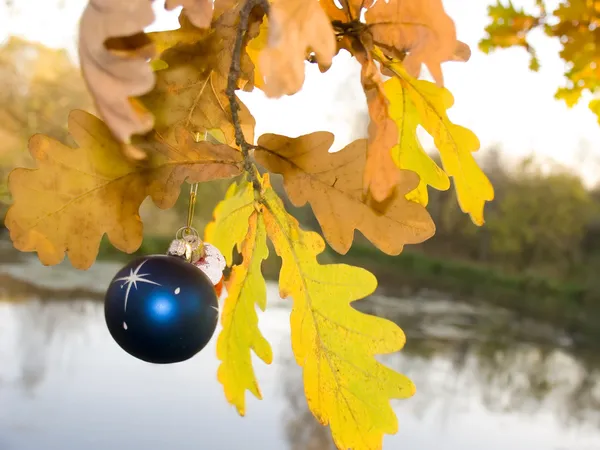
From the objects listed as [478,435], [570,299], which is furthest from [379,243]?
[570,299]

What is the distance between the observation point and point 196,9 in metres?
0.26

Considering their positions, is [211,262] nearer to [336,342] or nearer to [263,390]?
[336,342]

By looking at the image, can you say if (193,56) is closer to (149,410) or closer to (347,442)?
(347,442)

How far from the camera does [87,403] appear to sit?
95.0 inches

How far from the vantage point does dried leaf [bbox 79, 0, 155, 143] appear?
20 cm

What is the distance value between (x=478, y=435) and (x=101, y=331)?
215cm

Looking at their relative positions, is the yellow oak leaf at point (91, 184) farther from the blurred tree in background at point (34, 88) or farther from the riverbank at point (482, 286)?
the riverbank at point (482, 286)

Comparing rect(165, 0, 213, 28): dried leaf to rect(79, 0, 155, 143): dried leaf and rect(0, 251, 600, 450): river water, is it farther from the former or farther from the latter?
rect(0, 251, 600, 450): river water

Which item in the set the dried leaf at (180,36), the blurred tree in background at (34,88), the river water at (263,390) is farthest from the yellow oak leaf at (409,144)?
the blurred tree in background at (34,88)

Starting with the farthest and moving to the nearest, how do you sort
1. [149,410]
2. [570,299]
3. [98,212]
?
[570,299], [149,410], [98,212]

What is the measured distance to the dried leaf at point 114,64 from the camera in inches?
7.8

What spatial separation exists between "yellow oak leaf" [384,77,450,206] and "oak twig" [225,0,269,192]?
9cm

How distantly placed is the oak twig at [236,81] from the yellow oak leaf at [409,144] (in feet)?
0.30

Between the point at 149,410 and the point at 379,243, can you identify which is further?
the point at 149,410
